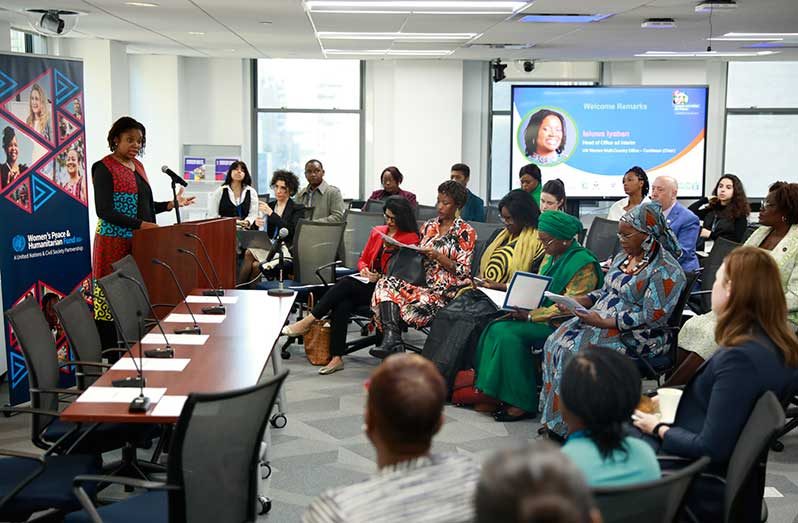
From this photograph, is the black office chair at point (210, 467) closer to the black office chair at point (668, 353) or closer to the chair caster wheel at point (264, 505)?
the chair caster wheel at point (264, 505)

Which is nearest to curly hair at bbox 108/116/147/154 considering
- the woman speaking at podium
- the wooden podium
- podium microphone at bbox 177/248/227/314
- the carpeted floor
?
the woman speaking at podium

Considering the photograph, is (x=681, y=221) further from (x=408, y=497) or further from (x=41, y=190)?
(x=408, y=497)

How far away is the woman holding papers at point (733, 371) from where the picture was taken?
314 cm

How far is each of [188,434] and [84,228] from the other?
4031 millimetres

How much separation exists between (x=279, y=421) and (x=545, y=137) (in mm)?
7594

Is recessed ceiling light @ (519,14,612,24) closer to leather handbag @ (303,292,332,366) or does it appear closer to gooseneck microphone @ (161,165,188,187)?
leather handbag @ (303,292,332,366)

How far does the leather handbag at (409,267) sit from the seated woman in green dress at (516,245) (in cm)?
53

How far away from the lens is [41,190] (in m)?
6.12

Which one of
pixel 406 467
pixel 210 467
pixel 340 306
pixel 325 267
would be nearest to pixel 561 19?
pixel 325 267

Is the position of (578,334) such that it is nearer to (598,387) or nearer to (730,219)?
(598,387)

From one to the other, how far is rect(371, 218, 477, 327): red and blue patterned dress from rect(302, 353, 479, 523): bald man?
4.65m

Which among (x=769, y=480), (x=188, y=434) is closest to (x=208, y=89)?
(x=769, y=480)

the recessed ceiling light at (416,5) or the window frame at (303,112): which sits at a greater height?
the recessed ceiling light at (416,5)

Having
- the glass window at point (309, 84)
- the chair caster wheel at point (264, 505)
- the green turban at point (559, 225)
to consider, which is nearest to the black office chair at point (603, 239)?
the green turban at point (559, 225)
